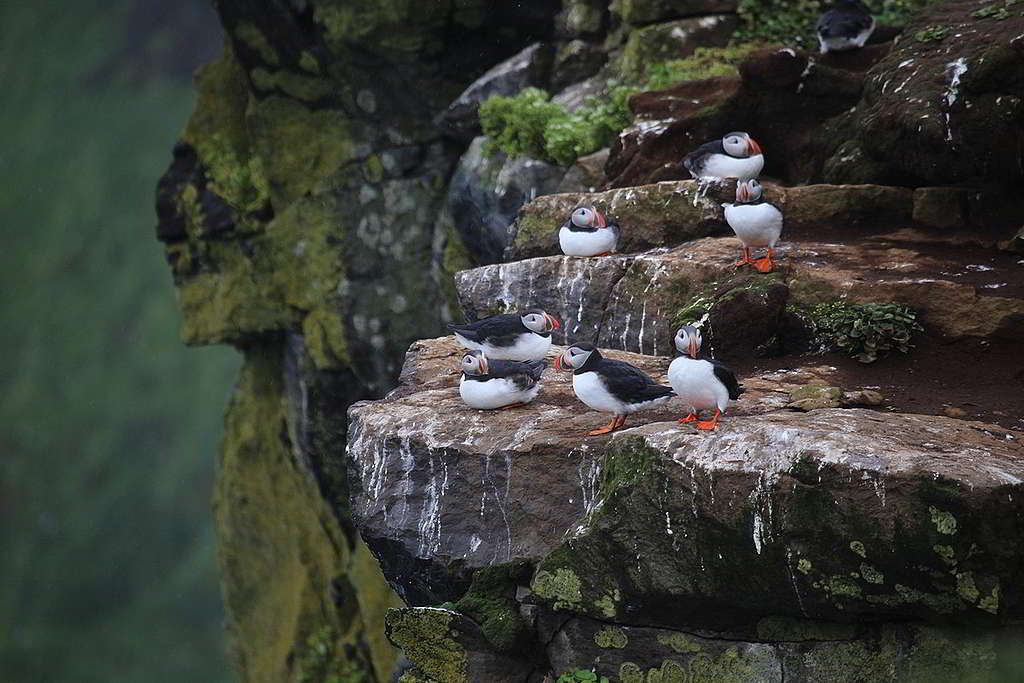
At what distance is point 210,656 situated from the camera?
30.6 metres

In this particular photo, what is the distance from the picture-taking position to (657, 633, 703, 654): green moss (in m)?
5.47

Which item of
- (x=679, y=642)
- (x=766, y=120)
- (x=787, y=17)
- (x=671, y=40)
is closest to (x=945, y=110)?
(x=766, y=120)

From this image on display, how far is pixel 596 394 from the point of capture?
6.00m

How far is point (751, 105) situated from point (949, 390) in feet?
14.7

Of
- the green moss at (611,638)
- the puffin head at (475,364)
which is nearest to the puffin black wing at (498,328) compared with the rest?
the puffin head at (475,364)

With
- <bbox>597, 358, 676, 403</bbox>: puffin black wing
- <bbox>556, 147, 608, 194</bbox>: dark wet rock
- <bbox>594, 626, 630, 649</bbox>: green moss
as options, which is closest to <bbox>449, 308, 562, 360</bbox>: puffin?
<bbox>597, 358, 676, 403</bbox>: puffin black wing

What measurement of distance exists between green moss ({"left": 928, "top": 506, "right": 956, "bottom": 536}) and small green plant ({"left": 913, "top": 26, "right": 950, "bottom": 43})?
5312 mm

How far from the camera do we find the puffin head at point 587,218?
795 cm

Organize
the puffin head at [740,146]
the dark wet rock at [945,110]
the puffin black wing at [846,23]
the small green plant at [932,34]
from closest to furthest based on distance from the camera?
the dark wet rock at [945,110] → the puffin head at [740,146] → the small green plant at [932,34] → the puffin black wing at [846,23]

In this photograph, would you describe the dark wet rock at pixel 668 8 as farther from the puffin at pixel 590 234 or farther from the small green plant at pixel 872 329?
the small green plant at pixel 872 329

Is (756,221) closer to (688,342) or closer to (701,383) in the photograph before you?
(688,342)

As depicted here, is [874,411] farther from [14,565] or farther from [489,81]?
[14,565]

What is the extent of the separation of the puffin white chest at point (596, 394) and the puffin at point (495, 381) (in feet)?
1.93

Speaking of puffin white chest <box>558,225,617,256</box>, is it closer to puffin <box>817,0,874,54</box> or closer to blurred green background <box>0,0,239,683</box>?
puffin <box>817,0,874,54</box>
